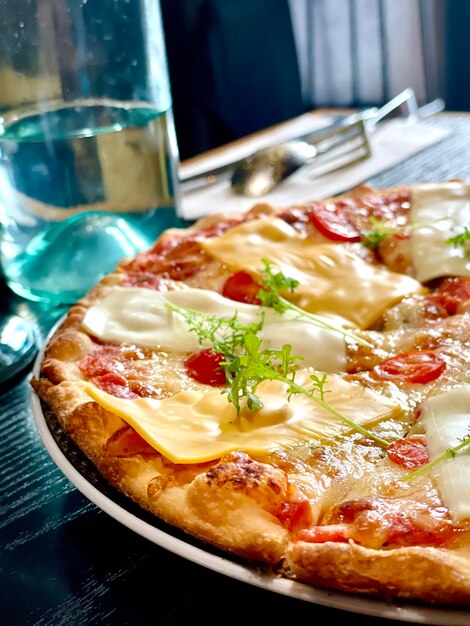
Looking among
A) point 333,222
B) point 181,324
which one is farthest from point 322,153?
point 181,324

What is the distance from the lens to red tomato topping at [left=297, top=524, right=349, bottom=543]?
1142 mm

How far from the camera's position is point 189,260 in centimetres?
208

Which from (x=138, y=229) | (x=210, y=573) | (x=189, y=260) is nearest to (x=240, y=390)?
(x=210, y=573)

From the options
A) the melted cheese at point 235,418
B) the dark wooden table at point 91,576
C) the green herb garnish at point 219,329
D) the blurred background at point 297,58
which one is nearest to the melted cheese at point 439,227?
the green herb garnish at point 219,329

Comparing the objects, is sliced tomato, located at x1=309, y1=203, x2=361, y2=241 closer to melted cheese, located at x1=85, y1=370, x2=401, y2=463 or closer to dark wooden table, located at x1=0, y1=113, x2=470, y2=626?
melted cheese, located at x1=85, y1=370, x2=401, y2=463

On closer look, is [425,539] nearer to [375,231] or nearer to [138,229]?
[375,231]

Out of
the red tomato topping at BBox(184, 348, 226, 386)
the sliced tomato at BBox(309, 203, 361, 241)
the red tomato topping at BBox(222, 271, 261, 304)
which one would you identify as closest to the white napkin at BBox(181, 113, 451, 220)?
the sliced tomato at BBox(309, 203, 361, 241)

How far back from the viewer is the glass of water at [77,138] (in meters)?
2.17

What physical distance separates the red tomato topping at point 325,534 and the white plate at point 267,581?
103mm

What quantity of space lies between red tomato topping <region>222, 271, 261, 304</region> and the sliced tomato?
0.99 feet

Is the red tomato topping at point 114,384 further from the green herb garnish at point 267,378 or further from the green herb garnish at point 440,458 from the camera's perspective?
the green herb garnish at point 440,458

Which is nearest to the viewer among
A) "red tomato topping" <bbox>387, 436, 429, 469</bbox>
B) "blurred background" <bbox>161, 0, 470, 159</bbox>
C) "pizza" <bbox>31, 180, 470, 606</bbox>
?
"pizza" <bbox>31, 180, 470, 606</bbox>

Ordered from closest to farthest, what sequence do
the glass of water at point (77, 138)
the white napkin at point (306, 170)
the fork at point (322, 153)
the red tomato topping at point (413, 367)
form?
1. the red tomato topping at point (413, 367)
2. the glass of water at point (77, 138)
3. the white napkin at point (306, 170)
4. the fork at point (322, 153)

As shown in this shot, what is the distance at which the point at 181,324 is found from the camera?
1758mm
